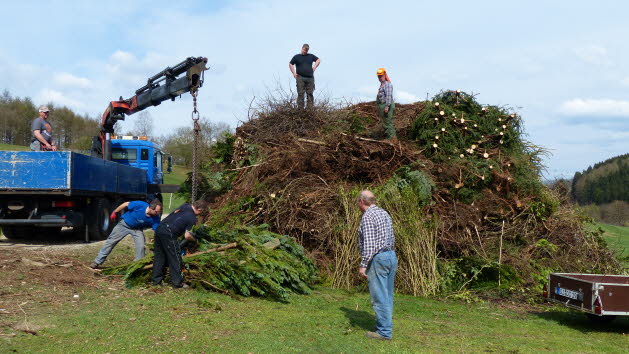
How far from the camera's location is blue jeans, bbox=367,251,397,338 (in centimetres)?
653

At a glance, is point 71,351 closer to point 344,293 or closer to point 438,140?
point 344,293

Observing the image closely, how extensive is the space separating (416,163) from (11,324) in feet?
27.5

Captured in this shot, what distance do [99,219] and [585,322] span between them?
11184 millimetres

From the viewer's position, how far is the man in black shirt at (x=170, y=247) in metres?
8.29

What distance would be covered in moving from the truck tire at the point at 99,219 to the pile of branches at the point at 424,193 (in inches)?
129

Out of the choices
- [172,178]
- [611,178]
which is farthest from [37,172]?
[611,178]

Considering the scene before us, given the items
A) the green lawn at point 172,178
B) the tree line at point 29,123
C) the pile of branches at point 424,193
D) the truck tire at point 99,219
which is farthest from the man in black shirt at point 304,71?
the tree line at point 29,123

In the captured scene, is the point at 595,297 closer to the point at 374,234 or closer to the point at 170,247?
the point at 374,234

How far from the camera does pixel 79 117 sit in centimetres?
5656

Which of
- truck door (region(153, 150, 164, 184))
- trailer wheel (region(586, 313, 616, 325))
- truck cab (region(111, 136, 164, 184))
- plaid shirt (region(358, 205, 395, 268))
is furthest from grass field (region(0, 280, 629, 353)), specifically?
truck door (region(153, 150, 164, 184))

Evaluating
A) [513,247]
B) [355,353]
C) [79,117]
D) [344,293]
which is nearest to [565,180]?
[513,247]

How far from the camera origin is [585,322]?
28.6 ft

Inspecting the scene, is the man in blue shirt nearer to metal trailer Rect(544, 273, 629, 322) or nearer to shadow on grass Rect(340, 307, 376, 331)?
shadow on grass Rect(340, 307, 376, 331)

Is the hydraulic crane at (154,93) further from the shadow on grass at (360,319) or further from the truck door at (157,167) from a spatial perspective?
the shadow on grass at (360,319)
